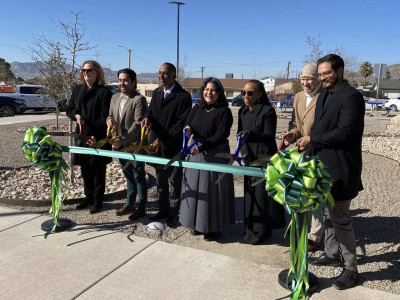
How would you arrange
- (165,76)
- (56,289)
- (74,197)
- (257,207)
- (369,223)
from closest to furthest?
(56,289)
(257,207)
(165,76)
(369,223)
(74,197)

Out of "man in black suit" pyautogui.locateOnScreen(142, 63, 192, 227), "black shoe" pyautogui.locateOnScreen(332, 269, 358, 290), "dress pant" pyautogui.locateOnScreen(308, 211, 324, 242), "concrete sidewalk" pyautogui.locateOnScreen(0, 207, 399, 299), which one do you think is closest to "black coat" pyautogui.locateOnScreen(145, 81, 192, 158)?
"man in black suit" pyautogui.locateOnScreen(142, 63, 192, 227)

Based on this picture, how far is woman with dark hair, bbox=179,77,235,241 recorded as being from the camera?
3598 mm

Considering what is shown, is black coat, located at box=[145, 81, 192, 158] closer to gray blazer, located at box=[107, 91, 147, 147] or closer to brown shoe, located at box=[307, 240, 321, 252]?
gray blazer, located at box=[107, 91, 147, 147]

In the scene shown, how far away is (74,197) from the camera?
5.34 meters

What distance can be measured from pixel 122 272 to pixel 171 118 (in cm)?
167

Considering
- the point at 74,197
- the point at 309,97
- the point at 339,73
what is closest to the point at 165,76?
the point at 309,97

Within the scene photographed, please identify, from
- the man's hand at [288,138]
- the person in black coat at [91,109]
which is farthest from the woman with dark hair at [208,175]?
the person in black coat at [91,109]

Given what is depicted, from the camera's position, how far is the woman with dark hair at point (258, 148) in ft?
11.3

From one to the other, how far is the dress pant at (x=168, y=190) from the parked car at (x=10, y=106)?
1629 cm

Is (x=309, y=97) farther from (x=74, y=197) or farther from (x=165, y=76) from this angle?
(x=74, y=197)

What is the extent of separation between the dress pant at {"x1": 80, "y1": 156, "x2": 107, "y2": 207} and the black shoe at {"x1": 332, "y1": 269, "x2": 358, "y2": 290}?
2.98 metres

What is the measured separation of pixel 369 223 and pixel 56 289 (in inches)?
142

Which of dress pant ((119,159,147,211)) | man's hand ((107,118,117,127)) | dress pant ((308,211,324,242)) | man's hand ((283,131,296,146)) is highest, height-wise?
man's hand ((107,118,117,127))

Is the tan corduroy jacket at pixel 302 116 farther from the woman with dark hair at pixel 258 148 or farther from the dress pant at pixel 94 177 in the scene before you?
the dress pant at pixel 94 177
